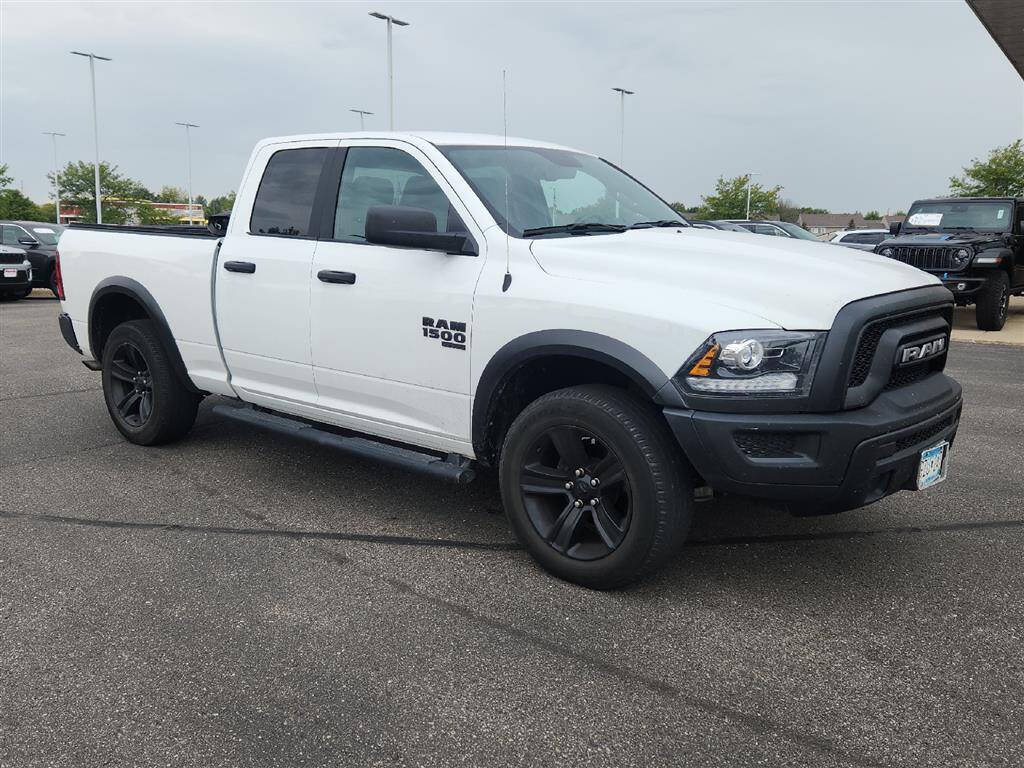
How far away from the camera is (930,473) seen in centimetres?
341

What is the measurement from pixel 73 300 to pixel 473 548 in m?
3.68

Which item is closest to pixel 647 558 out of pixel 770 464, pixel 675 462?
pixel 675 462

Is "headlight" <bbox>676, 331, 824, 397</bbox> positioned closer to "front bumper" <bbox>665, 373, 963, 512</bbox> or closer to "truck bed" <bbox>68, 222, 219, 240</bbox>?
"front bumper" <bbox>665, 373, 963, 512</bbox>

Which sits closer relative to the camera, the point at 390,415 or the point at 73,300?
the point at 390,415

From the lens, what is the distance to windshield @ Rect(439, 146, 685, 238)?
155 inches

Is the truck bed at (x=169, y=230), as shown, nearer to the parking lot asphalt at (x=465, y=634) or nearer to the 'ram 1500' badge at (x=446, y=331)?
the parking lot asphalt at (x=465, y=634)

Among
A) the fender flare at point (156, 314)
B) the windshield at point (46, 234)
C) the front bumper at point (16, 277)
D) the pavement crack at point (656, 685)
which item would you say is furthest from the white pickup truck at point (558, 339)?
the windshield at point (46, 234)

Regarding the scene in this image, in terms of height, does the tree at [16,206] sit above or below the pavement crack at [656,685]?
above

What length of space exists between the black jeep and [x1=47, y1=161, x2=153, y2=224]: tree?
60.3 m

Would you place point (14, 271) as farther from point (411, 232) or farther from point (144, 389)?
point (411, 232)

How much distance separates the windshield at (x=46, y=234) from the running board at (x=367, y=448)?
618 inches

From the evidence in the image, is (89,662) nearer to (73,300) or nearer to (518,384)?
(518,384)

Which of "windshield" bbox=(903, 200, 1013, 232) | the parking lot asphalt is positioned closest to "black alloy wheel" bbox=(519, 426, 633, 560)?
the parking lot asphalt

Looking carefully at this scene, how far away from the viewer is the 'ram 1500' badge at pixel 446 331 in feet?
12.4
